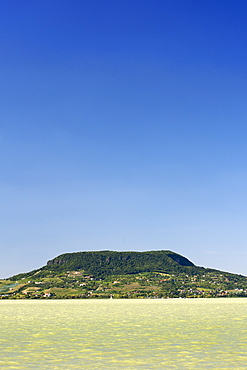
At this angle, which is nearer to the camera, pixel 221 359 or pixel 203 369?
pixel 203 369

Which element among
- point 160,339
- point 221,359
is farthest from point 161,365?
point 160,339

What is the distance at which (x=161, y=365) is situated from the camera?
113 ft

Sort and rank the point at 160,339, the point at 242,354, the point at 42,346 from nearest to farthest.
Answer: the point at 242,354, the point at 42,346, the point at 160,339

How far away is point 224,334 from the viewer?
56625 mm

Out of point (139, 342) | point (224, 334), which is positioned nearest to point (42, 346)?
point (139, 342)

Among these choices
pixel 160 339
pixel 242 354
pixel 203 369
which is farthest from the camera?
pixel 160 339

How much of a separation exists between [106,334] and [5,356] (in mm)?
21372

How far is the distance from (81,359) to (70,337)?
1779 centimetres

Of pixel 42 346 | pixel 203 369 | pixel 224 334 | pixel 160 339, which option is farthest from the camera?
pixel 224 334

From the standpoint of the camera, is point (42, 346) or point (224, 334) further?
point (224, 334)

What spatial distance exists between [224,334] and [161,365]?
2490 centimetres

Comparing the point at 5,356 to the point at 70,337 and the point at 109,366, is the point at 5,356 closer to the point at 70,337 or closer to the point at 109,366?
the point at 109,366

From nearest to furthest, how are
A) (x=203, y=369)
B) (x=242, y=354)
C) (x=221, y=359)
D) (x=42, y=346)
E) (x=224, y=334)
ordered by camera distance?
(x=203, y=369)
(x=221, y=359)
(x=242, y=354)
(x=42, y=346)
(x=224, y=334)

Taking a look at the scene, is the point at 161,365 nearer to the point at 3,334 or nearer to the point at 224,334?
the point at 224,334
